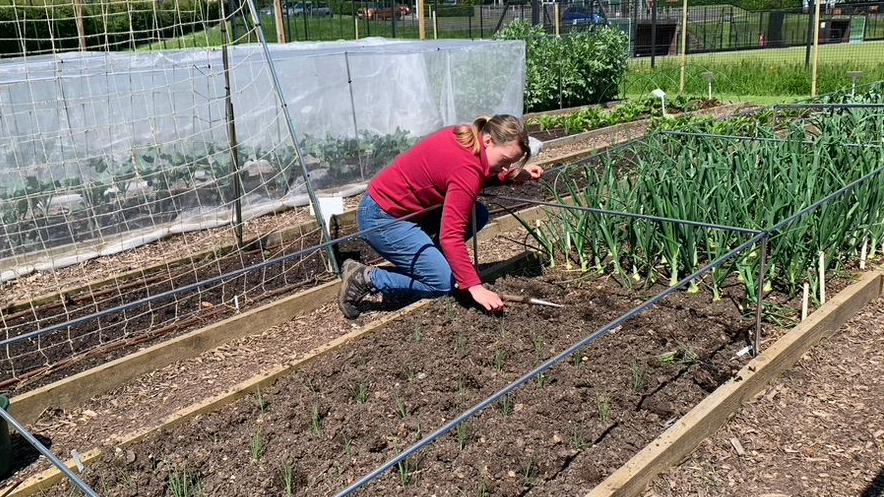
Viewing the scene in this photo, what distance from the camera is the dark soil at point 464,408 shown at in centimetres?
263

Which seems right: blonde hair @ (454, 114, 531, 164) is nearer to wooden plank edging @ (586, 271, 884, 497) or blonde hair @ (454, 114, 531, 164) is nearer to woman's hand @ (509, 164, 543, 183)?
woman's hand @ (509, 164, 543, 183)

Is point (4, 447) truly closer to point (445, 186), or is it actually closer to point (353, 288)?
point (353, 288)

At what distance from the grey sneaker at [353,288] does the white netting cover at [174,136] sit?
135cm

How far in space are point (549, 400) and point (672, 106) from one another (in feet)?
28.2

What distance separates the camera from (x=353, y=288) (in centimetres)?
401

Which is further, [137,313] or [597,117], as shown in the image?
[597,117]

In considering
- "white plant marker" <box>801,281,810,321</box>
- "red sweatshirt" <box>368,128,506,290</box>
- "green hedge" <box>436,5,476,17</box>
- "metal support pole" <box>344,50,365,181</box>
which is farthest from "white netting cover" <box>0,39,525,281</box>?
"green hedge" <box>436,5,476,17</box>

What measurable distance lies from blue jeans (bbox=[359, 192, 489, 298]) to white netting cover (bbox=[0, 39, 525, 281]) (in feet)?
4.68

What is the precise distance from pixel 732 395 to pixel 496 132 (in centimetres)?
143

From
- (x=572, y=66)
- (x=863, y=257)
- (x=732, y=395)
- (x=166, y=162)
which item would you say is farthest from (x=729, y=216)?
(x=572, y=66)

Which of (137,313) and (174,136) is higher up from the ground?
(174,136)

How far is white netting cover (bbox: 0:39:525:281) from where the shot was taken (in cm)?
534

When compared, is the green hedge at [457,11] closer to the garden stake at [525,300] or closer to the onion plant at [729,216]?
the onion plant at [729,216]

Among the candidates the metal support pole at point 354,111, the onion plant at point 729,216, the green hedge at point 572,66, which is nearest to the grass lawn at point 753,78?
the green hedge at point 572,66
